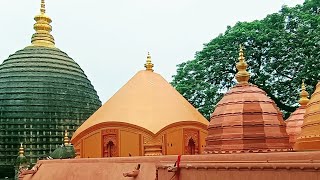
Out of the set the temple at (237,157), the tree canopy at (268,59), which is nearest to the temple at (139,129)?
the temple at (237,157)

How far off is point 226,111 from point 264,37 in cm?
1304

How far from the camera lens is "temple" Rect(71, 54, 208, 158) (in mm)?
15133

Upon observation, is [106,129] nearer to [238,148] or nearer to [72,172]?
[72,172]

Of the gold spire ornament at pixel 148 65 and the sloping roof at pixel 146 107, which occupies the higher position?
the gold spire ornament at pixel 148 65

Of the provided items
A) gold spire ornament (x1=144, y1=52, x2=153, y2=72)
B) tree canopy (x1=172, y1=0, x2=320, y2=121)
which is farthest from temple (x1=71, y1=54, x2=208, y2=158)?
tree canopy (x1=172, y1=0, x2=320, y2=121)

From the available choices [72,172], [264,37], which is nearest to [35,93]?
[264,37]

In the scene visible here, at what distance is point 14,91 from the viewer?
2600 centimetres

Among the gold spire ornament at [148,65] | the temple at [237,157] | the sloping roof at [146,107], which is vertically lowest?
the temple at [237,157]

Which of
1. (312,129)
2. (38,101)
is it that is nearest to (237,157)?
(312,129)

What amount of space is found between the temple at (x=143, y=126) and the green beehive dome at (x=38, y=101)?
9680 millimetres

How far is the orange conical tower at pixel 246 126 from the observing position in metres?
10.7

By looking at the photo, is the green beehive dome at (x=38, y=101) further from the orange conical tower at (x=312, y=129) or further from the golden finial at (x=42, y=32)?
the orange conical tower at (x=312, y=129)

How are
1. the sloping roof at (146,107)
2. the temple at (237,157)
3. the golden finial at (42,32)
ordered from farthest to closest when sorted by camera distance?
1. the golden finial at (42,32)
2. the sloping roof at (146,107)
3. the temple at (237,157)

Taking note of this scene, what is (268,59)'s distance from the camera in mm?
23984
